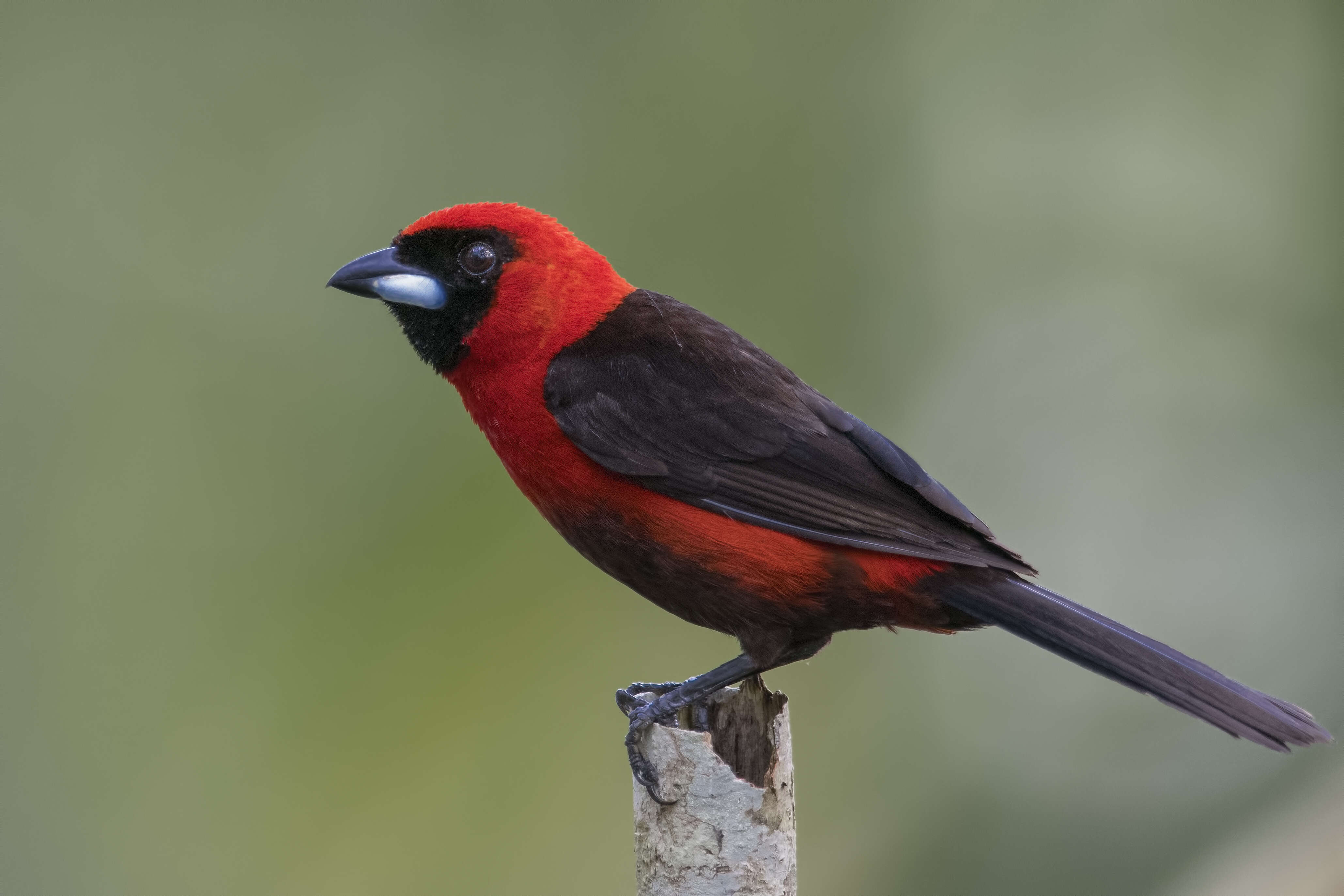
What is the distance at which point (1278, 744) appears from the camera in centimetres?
236

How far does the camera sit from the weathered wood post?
8.32 ft

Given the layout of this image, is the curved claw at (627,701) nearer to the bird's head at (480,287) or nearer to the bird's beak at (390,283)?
the bird's head at (480,287)

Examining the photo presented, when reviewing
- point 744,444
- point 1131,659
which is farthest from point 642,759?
point 1131,659

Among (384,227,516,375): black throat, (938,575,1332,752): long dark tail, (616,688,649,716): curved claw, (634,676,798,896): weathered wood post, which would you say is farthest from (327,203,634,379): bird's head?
(938,575,1332,752): long dark tail

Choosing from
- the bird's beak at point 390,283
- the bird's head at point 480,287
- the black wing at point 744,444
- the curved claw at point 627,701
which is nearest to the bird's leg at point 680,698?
the curved claw at point 627,701

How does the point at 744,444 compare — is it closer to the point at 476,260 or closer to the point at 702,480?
the point at 702,480

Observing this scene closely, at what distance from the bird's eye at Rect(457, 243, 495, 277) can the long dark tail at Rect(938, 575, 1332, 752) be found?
1.30 meters

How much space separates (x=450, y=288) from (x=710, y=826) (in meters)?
1.38

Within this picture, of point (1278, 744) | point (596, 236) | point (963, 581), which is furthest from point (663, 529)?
point (596, 236)

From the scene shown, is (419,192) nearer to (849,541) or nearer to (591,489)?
(591,489)

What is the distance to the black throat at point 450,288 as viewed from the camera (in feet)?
9.78

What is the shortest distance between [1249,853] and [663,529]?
276cm

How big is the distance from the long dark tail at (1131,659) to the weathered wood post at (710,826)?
535 mm

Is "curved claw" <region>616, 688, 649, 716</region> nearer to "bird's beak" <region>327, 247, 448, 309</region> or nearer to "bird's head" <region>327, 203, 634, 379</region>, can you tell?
"bird's head" <region>327, 203, 634, 379</region>
